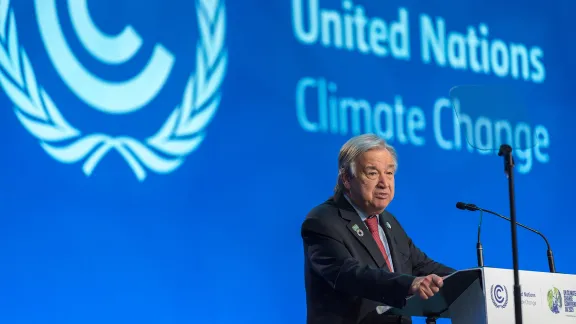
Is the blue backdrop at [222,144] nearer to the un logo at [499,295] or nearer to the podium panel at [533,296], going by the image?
the podium panel at [533,296]

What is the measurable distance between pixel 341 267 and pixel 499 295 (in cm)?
60

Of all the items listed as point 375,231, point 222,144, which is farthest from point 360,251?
point 222,144

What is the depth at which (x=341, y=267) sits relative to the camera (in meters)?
3.47

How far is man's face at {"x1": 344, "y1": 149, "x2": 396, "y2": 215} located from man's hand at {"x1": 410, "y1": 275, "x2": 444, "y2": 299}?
687mm

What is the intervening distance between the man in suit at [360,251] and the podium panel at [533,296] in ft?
0.84

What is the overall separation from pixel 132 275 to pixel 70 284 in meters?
0.30

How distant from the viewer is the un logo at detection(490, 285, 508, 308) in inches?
123

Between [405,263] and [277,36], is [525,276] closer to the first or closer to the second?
[405,263]

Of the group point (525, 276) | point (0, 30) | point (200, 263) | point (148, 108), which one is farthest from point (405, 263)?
point (0, 30)

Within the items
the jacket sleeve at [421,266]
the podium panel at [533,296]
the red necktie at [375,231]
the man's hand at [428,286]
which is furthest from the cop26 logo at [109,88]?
the podium panel at [533,296]

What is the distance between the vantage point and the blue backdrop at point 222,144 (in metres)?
4.15

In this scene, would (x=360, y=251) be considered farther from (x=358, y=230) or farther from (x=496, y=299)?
(x=496, y=299)

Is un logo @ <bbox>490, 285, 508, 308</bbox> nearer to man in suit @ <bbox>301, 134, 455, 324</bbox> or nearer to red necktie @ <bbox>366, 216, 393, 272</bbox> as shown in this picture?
man in suit @ <bbox>301, 134, 455, 324</bbox>

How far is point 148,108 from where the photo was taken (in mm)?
4430
